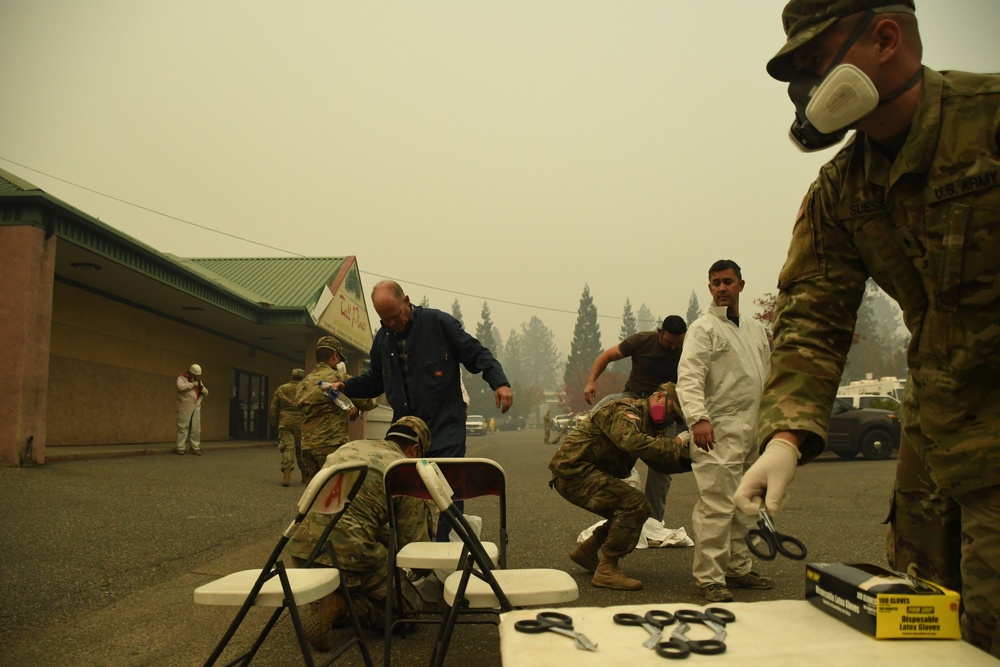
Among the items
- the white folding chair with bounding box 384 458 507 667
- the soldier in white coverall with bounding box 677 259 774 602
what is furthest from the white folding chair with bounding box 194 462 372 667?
the soldier in white coverall with bounding box 677 259 774 602

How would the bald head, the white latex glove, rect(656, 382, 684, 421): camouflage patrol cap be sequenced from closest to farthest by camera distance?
1. the white latex glove
2. the bald head
3. rect(656, 382, 684, 421): camouflage patrol cap

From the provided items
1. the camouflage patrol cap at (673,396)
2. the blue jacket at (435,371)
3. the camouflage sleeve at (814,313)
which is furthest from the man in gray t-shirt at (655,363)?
the camouflage sleeve at (814,313)

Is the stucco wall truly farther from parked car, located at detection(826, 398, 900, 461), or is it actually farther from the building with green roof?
parked car, located at detection(826, 398, 900, 461)

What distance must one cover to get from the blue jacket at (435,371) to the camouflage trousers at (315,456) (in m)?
3.48

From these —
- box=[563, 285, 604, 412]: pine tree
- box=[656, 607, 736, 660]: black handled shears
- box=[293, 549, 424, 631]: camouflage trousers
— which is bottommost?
box=[293, 549, 424, 631]: camouflage trousers

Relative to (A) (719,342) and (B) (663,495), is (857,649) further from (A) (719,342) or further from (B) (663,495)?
(B) (663,495)

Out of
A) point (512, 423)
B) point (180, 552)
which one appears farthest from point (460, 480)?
point (512, 423)

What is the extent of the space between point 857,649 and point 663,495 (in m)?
5.10

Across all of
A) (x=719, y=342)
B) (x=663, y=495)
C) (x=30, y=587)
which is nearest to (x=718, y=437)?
(x=719, y=342)

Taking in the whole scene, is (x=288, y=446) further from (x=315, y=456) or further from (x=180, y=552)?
(x=180, y=552)

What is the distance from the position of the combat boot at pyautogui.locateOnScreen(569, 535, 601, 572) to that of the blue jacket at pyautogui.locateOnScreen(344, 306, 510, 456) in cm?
123

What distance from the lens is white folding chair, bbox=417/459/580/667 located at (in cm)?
281

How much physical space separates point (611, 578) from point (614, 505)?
0.49m

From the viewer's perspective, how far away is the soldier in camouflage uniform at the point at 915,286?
1.74 meters
